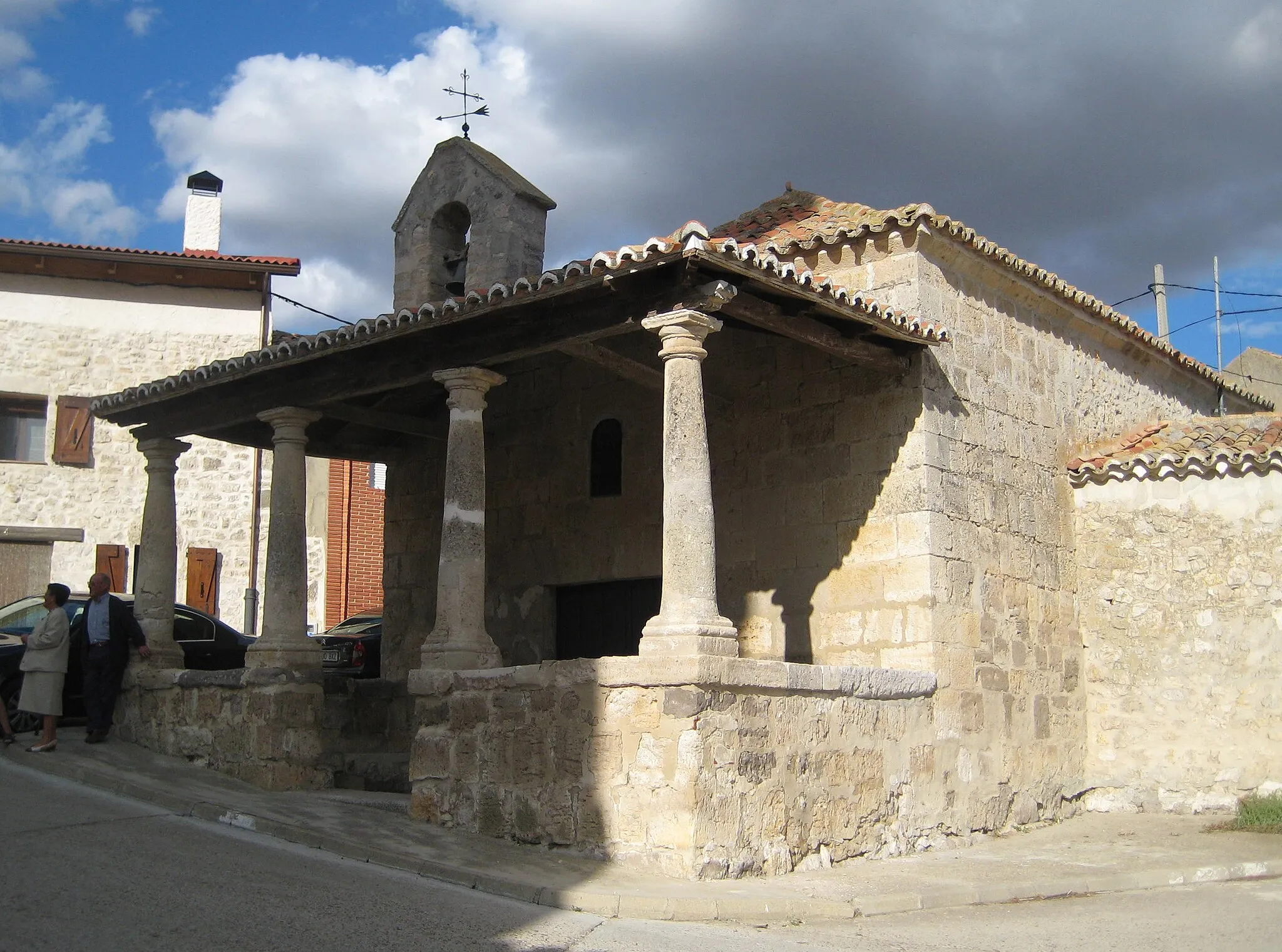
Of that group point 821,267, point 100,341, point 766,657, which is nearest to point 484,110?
point 821,267

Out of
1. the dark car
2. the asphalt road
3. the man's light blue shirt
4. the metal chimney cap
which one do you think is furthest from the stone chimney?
the asphalt road

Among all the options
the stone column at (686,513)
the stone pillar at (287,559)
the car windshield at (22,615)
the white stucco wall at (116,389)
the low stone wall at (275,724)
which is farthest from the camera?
the white stucco wall at (116,389)

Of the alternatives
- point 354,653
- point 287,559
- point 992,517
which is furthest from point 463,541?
point 354,653

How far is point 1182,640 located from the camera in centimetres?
1064

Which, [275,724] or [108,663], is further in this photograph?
[108,663]

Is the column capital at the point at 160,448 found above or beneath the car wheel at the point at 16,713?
above

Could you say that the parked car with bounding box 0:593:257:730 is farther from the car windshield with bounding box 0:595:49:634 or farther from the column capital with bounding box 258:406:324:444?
the column capital with bounding box 258:406:324:444

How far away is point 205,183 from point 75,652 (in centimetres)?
1218

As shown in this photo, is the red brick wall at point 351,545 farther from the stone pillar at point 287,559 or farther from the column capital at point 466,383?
the column capital at point 466,383

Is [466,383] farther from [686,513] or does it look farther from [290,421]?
[686,513]

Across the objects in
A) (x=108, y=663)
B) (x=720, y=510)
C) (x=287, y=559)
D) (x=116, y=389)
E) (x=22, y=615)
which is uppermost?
(x=116, y=389)

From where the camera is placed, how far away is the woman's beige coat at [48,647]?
10.4 m

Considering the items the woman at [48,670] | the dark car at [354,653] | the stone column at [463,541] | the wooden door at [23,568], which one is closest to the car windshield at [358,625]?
the dark car at [354,653]

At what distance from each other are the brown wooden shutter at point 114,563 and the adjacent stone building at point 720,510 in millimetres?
7623
